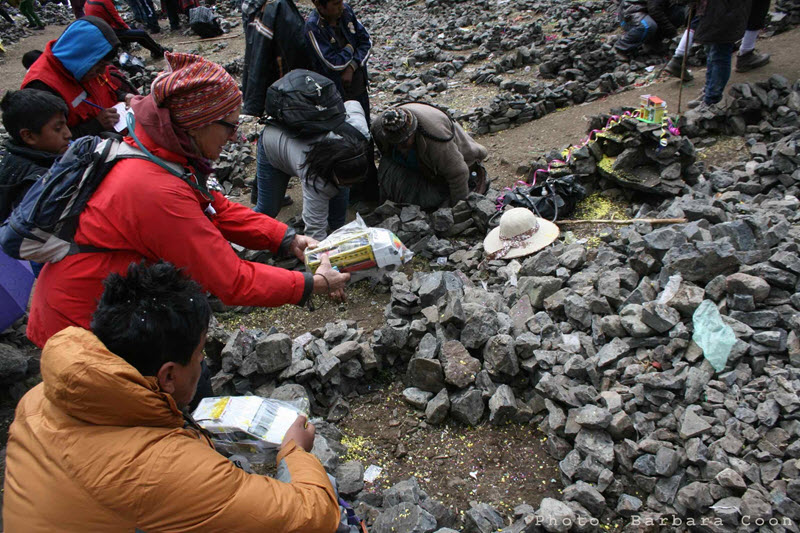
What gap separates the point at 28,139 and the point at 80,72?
1.01 m

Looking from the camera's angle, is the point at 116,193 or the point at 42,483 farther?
the point at 116,193

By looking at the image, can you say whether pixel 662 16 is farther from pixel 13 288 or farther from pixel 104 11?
pixel 13 288

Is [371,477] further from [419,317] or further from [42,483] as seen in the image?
[42,483]

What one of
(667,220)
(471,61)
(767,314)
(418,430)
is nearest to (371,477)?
(418,430)

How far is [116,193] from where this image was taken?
1.99 metres

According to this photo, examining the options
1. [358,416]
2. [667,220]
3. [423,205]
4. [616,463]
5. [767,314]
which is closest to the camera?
[616,463]

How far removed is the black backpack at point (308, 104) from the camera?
363cm

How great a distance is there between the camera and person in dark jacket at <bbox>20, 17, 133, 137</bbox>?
3.78 meters

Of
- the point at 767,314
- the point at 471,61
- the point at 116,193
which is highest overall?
the point at 116,193

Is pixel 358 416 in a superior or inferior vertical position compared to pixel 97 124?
inferior

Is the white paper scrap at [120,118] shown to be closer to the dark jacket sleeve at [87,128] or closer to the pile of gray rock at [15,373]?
the dark jacket sleeve at [87,128]

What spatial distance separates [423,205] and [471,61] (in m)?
5.52

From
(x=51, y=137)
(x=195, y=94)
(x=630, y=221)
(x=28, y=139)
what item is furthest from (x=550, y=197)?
(x=28, y=139)

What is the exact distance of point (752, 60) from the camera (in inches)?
262
